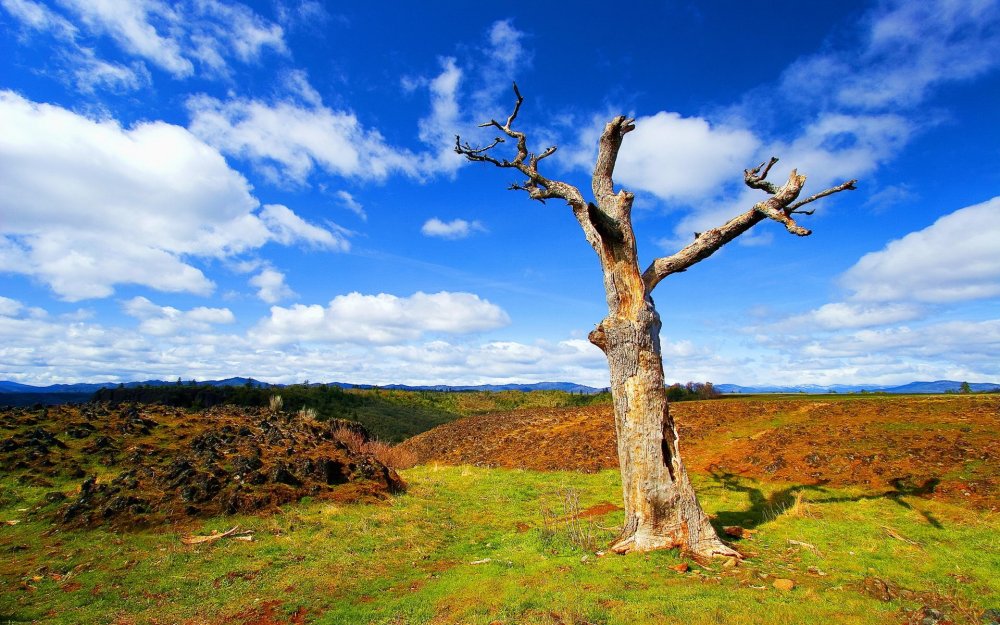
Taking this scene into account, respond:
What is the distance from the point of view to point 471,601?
7957mm

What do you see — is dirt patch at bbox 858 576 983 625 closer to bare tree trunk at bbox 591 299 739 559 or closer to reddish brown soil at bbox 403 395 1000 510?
bare tree trunk at bbox 591 299 739 559

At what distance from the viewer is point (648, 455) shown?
991cm

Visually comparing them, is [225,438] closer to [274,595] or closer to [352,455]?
[352,455]

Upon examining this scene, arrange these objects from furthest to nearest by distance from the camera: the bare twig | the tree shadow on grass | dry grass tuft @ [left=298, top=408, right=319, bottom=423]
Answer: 1. dry grass tuft @ [left=298, top=408, right=319, bottom=423]
2. the tree shadow on grass
3. the bare twig

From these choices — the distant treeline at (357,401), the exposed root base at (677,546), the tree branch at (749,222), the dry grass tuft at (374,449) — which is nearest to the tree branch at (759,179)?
the tree branch at (749,222)

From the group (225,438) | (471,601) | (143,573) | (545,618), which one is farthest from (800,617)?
(225,438)

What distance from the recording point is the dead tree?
9727 mm

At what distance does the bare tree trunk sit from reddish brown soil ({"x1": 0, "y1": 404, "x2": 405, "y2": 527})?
9632 mm

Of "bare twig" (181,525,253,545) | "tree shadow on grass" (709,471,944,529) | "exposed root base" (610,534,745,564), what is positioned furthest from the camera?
"tree shadow on grass" (709,471,944,529)

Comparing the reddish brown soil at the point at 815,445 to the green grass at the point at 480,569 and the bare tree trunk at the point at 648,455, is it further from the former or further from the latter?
the bare tree trunk at the point at 648,455

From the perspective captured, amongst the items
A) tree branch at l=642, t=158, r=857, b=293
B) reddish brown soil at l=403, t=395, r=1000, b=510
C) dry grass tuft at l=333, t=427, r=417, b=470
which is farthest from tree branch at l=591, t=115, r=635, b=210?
dry grass tuft at l=333, t=427, r=417, b=470

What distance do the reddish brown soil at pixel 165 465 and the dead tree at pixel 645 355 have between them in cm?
982

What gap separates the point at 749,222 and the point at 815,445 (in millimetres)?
12302

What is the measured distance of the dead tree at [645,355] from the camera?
973cm
